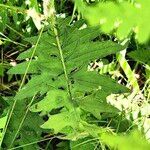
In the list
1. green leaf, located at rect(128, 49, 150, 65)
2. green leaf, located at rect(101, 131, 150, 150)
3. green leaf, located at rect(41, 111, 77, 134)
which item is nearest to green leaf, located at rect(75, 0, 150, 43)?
green leaf, located at rect(101, 131, 150, 150)

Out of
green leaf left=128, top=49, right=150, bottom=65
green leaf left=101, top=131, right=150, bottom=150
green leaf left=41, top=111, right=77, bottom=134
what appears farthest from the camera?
green leaf left=128, top=49, right=150, bottom=65

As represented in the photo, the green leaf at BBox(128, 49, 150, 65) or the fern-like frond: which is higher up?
the fern-like frond

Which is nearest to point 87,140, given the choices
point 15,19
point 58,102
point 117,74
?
point 58,102

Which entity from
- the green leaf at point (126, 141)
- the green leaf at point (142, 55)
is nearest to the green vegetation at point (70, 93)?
the green leaf at point (142, 55)

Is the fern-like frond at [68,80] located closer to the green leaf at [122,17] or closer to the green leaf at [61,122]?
the green leaf at [61,122]

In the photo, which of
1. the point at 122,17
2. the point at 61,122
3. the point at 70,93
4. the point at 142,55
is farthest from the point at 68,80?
the point at 122,17

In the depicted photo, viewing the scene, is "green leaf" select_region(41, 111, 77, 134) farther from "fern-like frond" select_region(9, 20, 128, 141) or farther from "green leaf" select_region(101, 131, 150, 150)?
"green leaf" select_region(101, 131, 150, 150)

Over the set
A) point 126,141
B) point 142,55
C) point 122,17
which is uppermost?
point 122,17

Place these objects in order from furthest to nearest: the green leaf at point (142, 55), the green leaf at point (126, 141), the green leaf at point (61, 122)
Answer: the green leaf at point (142, 55), the green leaf at point (61, 122), the green leaf at point (126, 141)

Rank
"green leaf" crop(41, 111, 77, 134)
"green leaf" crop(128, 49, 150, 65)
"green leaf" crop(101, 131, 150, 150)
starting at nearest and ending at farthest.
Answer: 1. "green leaf" crop(101, 131, 150, 150)
2. "green leaf" crop(41, 111, 77, 134)
3. "green leaf" crop(128, 49, 150, 65)

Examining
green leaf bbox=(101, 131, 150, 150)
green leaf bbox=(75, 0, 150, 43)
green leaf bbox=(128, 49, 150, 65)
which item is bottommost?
green leaf bbox=(128, 49, 150, 65)

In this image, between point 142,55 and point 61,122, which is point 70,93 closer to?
point 61,122

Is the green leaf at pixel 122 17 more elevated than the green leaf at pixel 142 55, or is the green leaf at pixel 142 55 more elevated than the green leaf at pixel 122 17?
the green leaf at pixel 122 17
